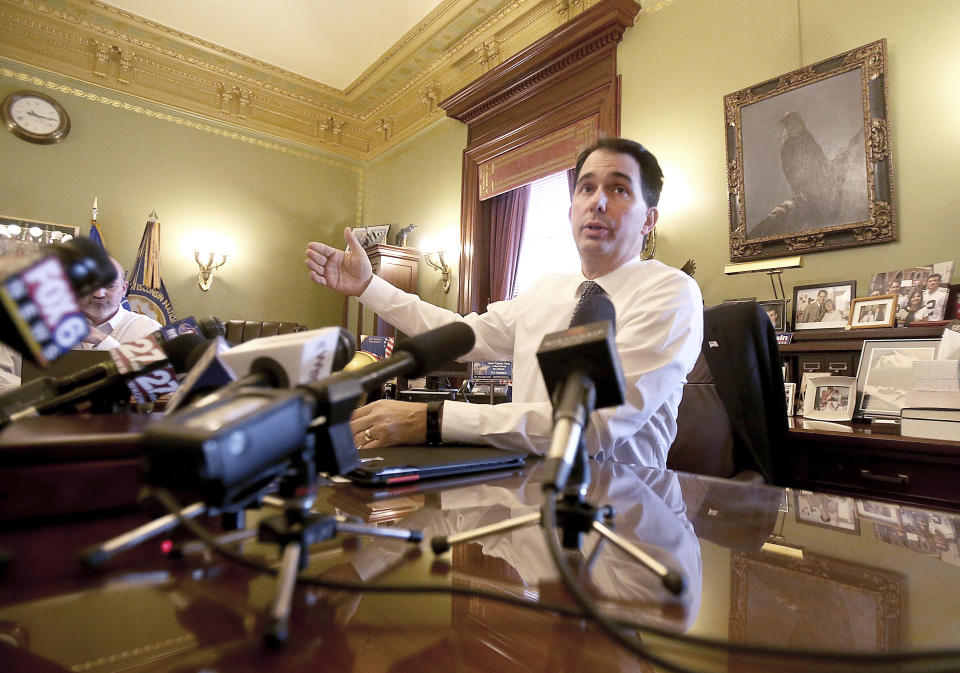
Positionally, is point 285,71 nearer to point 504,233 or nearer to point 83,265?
point 504,233

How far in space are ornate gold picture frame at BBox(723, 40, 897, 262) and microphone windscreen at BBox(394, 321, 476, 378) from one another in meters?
2.57

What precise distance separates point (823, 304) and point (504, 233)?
8.60 feet

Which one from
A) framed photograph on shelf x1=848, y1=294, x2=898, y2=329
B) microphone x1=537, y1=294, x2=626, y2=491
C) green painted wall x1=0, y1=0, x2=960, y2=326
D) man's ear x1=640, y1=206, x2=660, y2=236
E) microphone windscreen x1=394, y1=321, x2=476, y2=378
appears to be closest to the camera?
microphone x1=537, y1=294, x2=626, y2=491

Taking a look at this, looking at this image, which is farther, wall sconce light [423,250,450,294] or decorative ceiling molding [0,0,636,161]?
wall sconce light [423,250,450,294]

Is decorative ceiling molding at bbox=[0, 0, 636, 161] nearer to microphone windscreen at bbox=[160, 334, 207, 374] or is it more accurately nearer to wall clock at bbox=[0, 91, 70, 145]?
wall clock at bbox=[0, 91, 70, 145]

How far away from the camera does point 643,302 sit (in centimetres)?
122

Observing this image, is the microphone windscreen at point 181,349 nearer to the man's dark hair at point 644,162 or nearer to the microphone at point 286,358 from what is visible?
the microphone at point 286,358

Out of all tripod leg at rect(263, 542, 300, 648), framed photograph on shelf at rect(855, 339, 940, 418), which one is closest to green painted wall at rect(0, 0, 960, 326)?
framed photograph on shelf at rect(855, 339, 940, 418)

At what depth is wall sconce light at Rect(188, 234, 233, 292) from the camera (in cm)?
520

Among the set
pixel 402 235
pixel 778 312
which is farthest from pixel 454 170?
pixel 778 312

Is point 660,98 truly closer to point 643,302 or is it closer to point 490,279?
point 490,279

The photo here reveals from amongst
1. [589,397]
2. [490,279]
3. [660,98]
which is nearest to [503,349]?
[589,397]

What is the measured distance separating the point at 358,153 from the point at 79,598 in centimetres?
658

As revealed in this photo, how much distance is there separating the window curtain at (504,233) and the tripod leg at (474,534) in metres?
4.01
